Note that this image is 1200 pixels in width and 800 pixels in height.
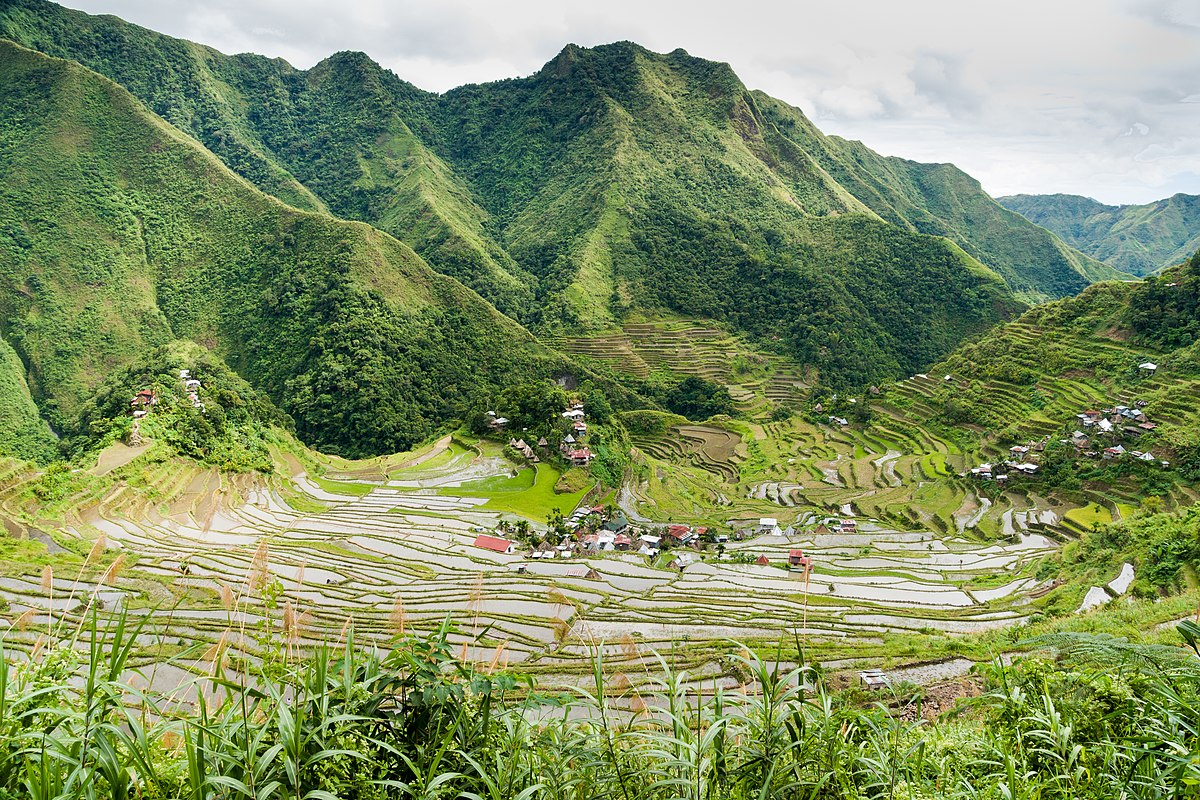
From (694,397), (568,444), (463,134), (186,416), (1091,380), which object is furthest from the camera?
(463,134)

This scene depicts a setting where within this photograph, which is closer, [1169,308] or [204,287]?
[1169,308]

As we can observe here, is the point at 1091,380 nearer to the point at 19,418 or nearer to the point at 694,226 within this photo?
the point at 694,226

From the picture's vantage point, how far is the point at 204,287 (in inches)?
2408

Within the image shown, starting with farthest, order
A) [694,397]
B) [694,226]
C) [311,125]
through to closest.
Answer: [311,125] → [694,226] → [694,397]

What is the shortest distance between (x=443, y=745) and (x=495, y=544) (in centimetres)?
2309

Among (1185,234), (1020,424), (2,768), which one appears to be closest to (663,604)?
(2,768)

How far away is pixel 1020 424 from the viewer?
3966 centimetres

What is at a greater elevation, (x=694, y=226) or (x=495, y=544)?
(x=694, y=226)

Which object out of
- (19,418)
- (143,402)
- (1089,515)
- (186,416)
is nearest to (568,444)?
(186,416)

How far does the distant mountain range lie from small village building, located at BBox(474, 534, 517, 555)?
74.4 ft

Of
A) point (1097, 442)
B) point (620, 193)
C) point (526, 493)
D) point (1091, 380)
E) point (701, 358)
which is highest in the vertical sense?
point (620, 193)

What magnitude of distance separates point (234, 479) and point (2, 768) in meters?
31.1

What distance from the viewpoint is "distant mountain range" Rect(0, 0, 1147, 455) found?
177 ft

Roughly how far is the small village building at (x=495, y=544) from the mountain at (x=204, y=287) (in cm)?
2271
